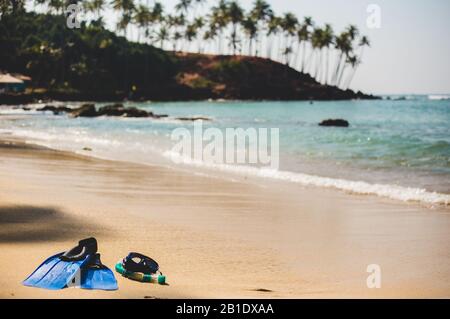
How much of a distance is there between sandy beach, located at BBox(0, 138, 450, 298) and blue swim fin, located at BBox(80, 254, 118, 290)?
0.11 metres

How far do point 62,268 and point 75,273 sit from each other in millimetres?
155

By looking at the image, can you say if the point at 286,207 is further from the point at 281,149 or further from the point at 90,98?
the point at 90,98

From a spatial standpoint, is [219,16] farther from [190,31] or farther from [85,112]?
[85,112]

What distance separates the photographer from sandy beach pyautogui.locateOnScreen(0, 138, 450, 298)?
502cm

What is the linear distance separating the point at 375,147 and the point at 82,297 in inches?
696

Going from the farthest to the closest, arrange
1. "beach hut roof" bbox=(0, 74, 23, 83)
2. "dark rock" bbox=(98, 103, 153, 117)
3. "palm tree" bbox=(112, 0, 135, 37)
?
1. "palm tree" bbox=(112, 0, 135, 37)
2. "beach hut roof" bbox=(0, 74, 23, 83)
3. "dark rock" bbox=(98, 103, 153, 117)

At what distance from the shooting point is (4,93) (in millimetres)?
56469

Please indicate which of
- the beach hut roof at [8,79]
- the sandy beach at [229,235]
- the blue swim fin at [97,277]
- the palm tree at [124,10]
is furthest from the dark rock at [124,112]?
the palm tree at [124,10]

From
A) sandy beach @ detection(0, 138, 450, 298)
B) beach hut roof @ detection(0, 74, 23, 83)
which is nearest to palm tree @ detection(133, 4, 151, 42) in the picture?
beach hut roof @ detection(0, 74, 23, 83)

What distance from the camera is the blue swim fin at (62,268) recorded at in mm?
4570

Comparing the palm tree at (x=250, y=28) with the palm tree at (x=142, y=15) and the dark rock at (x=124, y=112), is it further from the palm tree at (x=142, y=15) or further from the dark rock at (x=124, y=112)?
the dark rock at (x=124, y=112)

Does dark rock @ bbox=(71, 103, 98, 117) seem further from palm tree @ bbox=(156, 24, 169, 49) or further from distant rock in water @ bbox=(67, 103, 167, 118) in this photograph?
palm tree @ bbox=(156, 24, 169, 49)

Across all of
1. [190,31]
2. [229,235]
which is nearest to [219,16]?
[190,31]

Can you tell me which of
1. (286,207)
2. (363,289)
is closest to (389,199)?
(286,207)
